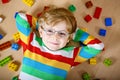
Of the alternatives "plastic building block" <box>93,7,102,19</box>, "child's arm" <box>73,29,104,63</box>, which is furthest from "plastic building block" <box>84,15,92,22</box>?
"child's arm" <box>73,29,104,63</box>

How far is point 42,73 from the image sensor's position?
1.19m

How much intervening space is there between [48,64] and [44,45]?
9 cm

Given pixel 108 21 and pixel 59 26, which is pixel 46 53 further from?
pixel 108 21

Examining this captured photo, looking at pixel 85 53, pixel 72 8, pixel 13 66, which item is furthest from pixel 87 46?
pixel 13 66

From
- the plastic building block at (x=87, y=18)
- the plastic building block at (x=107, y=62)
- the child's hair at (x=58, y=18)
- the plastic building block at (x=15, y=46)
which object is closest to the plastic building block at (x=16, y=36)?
the plastic building block at (x=15, y=46)

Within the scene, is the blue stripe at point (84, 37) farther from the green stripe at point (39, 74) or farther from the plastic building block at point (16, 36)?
the plastic building block at point (16, 36)

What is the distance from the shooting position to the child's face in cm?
108

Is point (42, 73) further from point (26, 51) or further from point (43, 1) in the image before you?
point (43, 1)

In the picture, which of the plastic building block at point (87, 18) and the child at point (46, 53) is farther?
the plastic building block at point (87, 18)

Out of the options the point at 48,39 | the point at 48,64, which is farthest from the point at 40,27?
the point at 48,64

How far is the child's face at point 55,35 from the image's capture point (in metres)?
1.08

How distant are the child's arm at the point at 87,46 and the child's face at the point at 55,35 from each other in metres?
0.10

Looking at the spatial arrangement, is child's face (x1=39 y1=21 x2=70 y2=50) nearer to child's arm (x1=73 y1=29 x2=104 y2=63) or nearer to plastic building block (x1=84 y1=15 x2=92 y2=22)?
child's arm (x1=73 y1=29 x2=104 y2=63)

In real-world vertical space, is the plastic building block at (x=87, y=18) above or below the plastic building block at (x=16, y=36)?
above
